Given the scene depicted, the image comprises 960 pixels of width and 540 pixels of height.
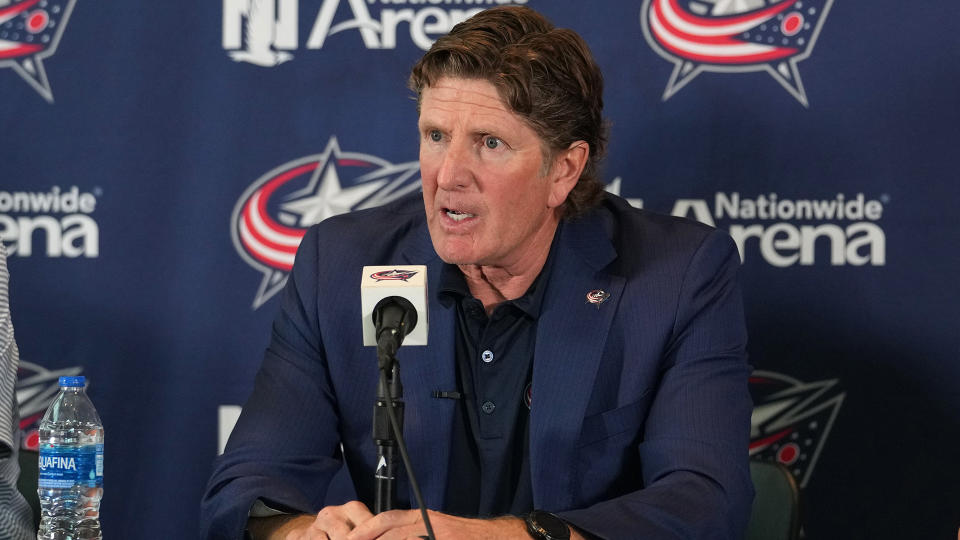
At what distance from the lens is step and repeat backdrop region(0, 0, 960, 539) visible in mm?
3113

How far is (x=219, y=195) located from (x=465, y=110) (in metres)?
1.12

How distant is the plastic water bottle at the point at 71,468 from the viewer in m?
2.26

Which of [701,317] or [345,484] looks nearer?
[701,317]

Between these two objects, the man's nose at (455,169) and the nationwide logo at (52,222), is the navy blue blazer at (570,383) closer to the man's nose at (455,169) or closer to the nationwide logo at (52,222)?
the man's nose at (455,169)

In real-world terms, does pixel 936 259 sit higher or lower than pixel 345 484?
higher

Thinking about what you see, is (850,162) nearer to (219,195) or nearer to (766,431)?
(766,431)

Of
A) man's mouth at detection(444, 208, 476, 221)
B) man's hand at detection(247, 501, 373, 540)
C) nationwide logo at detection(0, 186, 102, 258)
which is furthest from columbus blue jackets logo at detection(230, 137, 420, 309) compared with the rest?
man's hand at detection(247, 501, 373, 540)

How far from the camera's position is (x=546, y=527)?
2.01 meters

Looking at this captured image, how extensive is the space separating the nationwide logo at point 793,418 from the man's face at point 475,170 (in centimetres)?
106

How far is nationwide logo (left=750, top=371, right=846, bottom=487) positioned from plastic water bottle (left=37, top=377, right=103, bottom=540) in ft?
5.66

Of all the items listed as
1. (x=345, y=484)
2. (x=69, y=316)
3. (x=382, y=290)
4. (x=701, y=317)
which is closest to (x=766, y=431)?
(x=701, y=317)

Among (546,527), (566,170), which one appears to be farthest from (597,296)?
(546,527)

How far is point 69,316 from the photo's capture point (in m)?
3.26

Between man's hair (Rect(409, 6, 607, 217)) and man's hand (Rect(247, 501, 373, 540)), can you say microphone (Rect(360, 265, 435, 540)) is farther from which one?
man's hair (Rect(409, 6, 607, 217))
